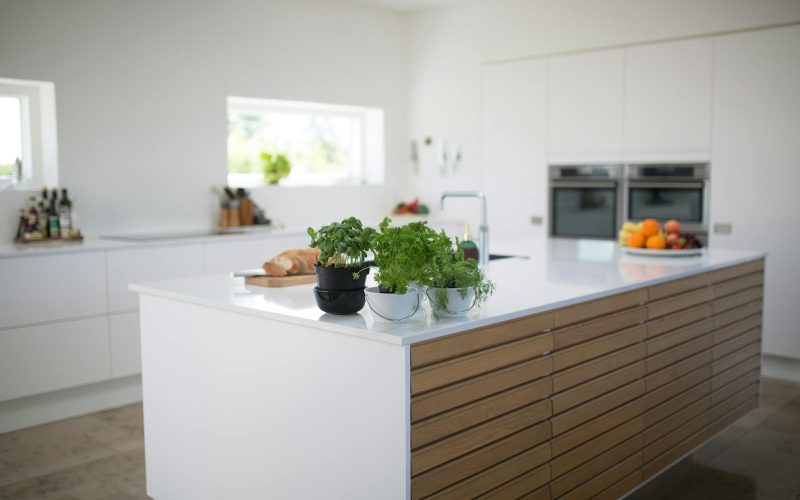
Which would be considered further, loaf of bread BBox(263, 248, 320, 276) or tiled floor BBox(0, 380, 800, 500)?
tiled floor BBox(0, 380, 800, 500)

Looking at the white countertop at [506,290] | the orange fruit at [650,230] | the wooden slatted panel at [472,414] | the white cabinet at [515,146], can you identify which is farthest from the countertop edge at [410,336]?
the white cabinet at [515,146]

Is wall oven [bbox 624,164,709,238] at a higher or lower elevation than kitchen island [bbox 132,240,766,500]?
higher

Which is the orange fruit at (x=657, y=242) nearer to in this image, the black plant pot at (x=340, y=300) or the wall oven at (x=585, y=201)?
the wall oven at (x=585, y=201)

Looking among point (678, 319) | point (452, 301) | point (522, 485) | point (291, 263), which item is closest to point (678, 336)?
point (678, 319)

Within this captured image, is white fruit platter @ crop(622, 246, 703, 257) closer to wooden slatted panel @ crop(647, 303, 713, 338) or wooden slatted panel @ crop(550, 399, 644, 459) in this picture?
wooden slatted panel @ crop(647, 303, 713, 338)

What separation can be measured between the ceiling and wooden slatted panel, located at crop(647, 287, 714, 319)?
3583 mm

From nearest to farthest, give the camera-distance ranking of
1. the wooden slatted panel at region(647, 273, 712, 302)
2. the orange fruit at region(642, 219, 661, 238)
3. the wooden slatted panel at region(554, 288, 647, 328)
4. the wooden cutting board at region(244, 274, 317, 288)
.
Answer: the wooden slatted panel at region(554, 288, 647, 328) < the wooden cutting board at region(244, 274, 317, 288) < the wooden slatted panel at region(647, 273, 712, 302) < the orange fruit at region(642, 219, 661, 238)

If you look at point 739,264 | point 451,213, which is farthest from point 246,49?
point 739,264

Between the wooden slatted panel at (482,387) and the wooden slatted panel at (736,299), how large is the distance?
4.48 ft

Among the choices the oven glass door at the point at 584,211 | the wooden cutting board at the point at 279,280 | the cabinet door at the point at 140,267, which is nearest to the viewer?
the wooden cutting board at the point at 279,280

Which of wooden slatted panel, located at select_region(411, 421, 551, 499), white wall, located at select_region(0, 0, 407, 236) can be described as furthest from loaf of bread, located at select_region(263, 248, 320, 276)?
white wall, located at select_region(0, 0, 407, 236)

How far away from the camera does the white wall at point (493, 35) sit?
4.82 meters

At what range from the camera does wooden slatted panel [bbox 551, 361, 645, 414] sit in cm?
251

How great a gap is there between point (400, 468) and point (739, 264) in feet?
7.68
